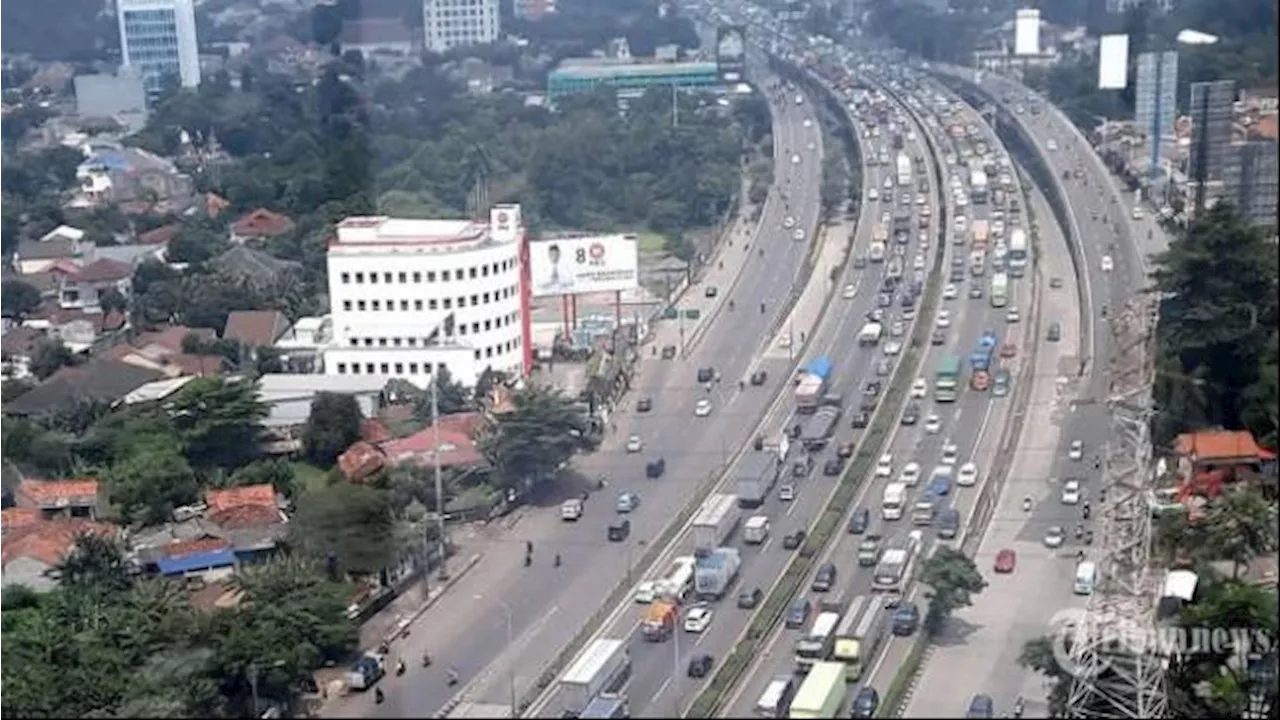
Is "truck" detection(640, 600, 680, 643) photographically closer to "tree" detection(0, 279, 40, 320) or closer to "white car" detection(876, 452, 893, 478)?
"white car" detection(876, 452, 893, 478)

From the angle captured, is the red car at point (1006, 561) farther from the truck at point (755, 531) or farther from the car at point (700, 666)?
the car at point (700, 666)

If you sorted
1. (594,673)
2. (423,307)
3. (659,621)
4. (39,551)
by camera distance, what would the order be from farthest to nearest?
(423,307)
(39,551)
(659,621)
(594,673)

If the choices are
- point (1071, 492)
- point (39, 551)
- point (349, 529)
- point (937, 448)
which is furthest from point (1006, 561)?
point (39, 551)

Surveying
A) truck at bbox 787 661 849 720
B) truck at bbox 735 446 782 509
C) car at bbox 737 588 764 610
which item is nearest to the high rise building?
truck at bbox 735 446 782 509

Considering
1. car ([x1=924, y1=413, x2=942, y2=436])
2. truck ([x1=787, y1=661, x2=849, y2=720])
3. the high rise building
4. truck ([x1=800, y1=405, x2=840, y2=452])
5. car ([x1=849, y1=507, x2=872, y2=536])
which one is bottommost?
car ([x1=849, y1=507, x2=872, y2=536])

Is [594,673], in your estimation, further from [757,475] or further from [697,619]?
[757,475]

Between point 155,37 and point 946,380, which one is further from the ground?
point 155,37
